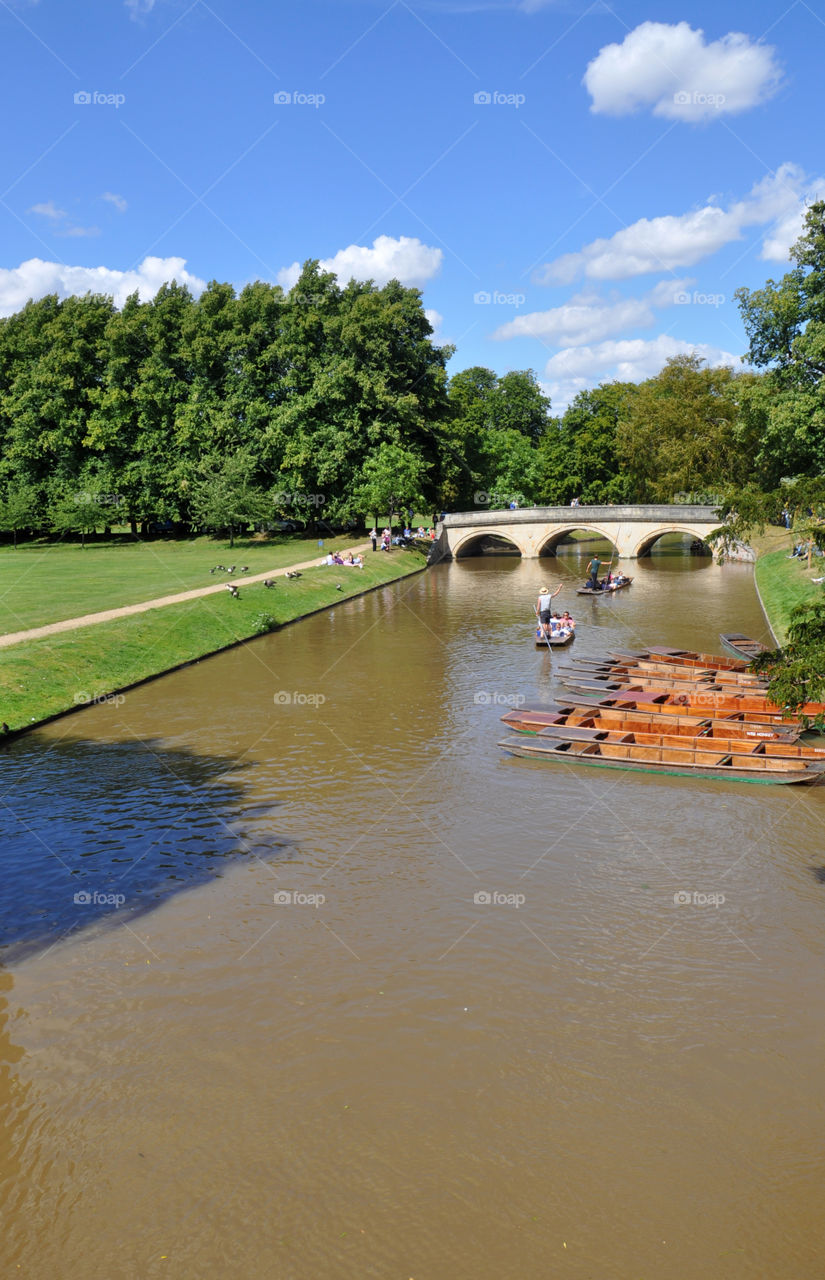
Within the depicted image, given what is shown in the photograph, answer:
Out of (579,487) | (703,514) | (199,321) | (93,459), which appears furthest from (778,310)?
(579,487)

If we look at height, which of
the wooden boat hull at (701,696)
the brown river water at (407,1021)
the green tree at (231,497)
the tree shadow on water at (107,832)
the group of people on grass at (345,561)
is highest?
the green tree at (231,497)

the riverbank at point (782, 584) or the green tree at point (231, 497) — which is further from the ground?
the green tree at point (231, 497)

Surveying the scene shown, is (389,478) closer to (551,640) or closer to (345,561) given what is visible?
(345,561)

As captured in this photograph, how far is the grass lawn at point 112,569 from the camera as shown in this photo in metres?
37.8

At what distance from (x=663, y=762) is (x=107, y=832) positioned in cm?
1168

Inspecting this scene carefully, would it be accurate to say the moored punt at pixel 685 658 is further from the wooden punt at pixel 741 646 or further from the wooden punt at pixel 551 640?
the wooden punt at pixel 551 640

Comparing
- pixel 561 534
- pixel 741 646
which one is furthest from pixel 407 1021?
pixel 561 534

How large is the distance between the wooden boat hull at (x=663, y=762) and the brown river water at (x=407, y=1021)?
311mm

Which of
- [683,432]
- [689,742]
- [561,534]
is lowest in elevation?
[689,742]

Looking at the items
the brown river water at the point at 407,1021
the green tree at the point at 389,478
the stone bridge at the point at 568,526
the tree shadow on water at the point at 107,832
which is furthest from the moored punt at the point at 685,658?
the stone bridge at the point at 568,526

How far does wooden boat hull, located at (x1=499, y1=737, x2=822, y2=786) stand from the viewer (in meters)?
18.8

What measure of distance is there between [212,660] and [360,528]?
42587 mm

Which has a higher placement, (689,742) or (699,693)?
(699,693)

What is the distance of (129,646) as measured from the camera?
31234mm
